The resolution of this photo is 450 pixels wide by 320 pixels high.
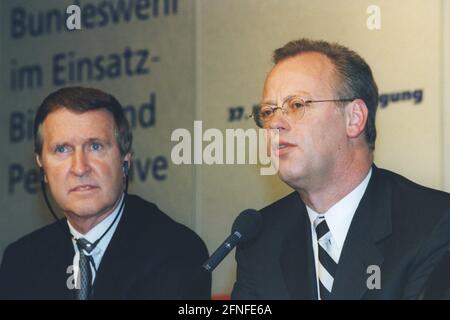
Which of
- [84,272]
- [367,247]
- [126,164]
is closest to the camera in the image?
[367,247]

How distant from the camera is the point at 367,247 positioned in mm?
2246

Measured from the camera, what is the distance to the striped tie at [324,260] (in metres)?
2.31

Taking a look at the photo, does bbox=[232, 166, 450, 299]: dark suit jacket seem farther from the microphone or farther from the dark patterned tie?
the dark patterned tie

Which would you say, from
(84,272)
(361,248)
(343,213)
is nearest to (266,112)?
(343,213)

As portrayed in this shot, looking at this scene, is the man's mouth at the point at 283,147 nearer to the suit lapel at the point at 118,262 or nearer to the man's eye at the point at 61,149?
the suit lapel at the point at 118,262

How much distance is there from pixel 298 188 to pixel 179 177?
490mm

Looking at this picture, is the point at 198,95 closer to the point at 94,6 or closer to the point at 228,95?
the point at 228,95

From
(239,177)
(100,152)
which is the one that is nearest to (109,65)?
(100,152)

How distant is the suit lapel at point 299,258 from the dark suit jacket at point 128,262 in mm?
245

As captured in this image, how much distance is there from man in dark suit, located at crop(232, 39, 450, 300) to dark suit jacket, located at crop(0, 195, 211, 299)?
18 centimetres

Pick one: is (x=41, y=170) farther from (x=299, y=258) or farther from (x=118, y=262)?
(x=299, y=258)

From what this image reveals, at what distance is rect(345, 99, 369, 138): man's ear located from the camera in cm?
243

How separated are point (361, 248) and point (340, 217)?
0.48 feet

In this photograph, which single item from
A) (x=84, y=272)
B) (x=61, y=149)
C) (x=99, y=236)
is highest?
(x=61, y=149)
